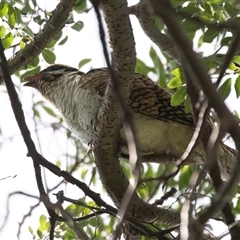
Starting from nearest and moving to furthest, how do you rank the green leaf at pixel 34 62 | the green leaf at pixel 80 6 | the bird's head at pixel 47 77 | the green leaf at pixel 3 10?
the green leaf at pixel 3 10, the green leaf at pixel 34 62, the green leaf at pixel 80 6, the bird's head at pixel 47 77

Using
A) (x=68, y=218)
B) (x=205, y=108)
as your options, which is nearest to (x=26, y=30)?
(x=68, y=218)

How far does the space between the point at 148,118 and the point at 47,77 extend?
3.86ft

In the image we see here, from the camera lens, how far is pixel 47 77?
5023mm

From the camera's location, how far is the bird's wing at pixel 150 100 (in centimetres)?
408

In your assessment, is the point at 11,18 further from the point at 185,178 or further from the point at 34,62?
the point at 185,178

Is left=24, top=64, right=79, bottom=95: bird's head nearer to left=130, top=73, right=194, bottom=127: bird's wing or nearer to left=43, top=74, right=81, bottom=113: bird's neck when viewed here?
left=43, top=74, right=81, bottom=113: bird's neck

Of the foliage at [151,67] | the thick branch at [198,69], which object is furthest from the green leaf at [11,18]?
the thick branch at [198,69]

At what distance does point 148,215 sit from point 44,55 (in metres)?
Result: 1.23

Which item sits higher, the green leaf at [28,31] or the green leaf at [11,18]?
the green leaf at [11,18]

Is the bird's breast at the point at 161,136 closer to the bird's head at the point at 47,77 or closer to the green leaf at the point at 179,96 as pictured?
the green leaf at the point at 179,96

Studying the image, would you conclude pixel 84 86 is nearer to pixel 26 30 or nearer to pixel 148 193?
pixel 26 30

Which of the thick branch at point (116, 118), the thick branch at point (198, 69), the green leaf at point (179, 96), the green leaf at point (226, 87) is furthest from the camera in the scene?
the green leaf at point (179, 96)

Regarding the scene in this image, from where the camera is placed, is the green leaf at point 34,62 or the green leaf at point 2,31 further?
the green leaf at point 34,62

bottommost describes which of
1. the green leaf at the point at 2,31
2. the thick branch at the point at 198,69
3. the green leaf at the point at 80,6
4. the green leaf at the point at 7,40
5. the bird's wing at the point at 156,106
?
the thick branch at the point at 198,69
